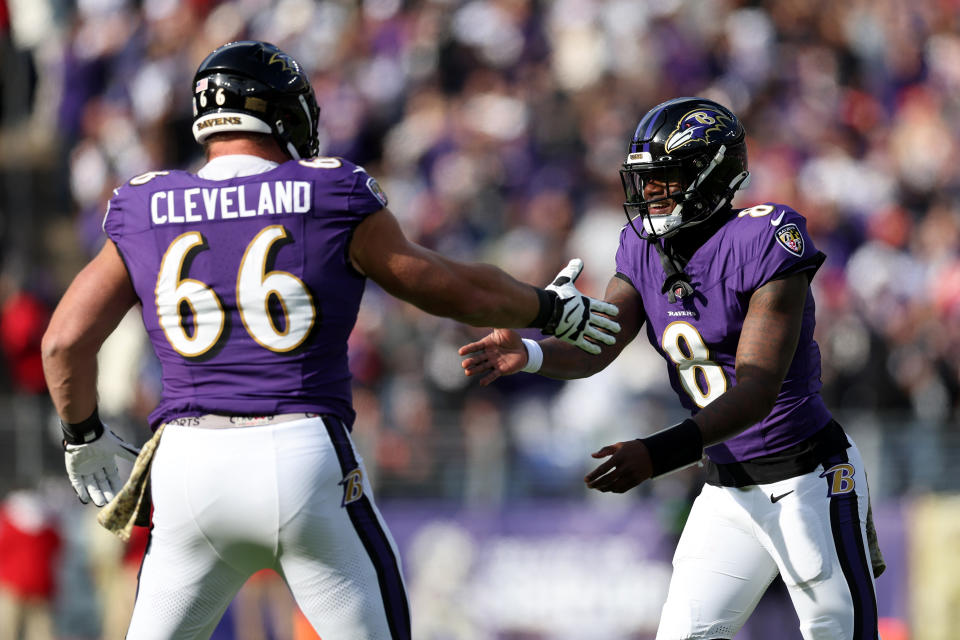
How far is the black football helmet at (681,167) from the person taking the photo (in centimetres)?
488

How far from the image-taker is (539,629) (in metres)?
10.2

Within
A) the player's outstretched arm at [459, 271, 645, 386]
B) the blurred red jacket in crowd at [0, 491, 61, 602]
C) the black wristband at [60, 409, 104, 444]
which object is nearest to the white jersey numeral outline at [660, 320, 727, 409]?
the player's outstretched arm at [459, 271, 645, 386]

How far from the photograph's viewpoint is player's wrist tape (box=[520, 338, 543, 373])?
4.84 m

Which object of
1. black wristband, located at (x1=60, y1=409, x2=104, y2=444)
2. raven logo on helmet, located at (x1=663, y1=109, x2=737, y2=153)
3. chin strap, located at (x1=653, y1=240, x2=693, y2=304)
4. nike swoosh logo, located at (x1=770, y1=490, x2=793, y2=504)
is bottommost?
nike swoosh logo, located at (x1=770, y1=490, x2=793, y2=504)

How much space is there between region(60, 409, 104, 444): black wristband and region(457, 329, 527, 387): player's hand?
3.90 feet

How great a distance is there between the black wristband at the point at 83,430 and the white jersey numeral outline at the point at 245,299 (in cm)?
62

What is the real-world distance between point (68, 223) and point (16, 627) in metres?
3.91

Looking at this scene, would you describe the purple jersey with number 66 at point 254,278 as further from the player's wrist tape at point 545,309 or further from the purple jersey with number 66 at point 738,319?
the purple jersey with number 66 at point 738,319

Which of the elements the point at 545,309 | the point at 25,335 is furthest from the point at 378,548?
the point at 25,335

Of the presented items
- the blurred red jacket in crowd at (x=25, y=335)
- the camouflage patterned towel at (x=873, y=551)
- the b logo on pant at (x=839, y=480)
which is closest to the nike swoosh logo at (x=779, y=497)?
the b logo on pant at (x=839, y=480)

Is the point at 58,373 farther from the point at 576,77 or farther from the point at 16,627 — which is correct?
the point at 576,77

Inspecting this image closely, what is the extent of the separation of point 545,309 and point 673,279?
2.18 ft

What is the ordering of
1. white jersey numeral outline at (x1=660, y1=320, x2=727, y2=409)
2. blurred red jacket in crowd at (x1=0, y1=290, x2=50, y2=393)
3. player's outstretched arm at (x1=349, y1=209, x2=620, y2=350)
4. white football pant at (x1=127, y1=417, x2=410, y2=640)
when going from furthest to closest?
blurred red jacket in crowd at (x1=0, y1=290, x2=50, y2=393)
white jersey numeral outline at (x1=660, y1=320, x2=727, y2=409)
player's outstretched arm at (x1=349, y1=209, x2=620, y2=350)
white football pant at (x1=127, y1=417, x2=410, y2=640)

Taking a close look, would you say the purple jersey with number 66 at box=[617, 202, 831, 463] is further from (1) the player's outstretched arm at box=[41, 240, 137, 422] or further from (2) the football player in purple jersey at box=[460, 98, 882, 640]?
(1) the player's outstretched arm at box=[41, 240, 137, 422]
